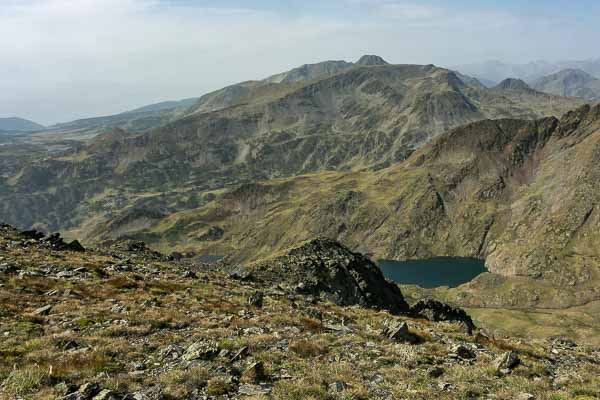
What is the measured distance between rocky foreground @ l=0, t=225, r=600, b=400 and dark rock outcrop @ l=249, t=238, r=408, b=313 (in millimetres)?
16714

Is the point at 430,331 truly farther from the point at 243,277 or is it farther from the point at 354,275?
the point at 354,275

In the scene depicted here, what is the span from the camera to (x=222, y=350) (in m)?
18.6

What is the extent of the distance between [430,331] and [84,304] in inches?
827

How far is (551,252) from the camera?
172 metres

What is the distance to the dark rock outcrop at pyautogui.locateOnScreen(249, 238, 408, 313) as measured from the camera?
50812 mm

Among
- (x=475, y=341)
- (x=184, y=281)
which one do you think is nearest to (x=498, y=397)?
(x=475, y=341)

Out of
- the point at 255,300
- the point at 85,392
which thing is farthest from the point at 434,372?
the point at 255,300

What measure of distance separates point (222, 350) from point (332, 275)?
129ft

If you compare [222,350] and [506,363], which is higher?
[222,350]

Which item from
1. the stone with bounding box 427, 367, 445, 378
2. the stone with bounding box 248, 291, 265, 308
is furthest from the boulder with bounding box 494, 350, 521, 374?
the stone with bounding box 248, 291, 265, 308

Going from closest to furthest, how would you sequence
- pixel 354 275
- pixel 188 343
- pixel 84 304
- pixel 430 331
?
pixel 188 343 → pixel 84 304 → pixel 430 331 → pixel 354 275

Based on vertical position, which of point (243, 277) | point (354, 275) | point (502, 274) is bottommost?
point (502, 274)

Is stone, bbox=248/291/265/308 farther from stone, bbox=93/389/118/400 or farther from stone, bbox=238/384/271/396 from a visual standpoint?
stone, bbox=93/389/118/400

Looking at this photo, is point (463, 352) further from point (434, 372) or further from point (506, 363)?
point (434, 372)
